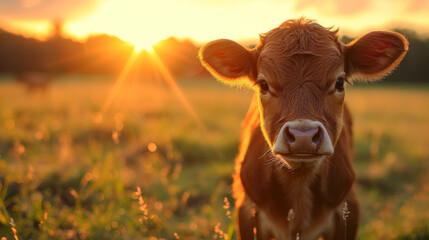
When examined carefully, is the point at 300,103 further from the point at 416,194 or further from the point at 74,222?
the point at 416,194

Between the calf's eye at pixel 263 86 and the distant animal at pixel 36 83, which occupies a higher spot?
the calf's eye at pixel 263 86

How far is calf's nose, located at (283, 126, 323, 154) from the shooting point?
231 centimetres

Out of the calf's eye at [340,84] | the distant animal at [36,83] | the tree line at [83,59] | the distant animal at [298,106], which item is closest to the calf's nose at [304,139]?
the distant animal at [298,106]

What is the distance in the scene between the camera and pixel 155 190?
5.07 meters

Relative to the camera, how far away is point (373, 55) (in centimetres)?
308

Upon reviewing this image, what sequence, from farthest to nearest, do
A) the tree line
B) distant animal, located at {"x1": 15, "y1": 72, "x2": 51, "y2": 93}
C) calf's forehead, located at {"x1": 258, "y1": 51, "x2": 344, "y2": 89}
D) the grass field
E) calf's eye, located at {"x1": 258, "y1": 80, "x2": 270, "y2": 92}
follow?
1. the tree line
2. distant animal, located at {"x1": 15, "y1": 72, "x2": 51, "y2": 93}
3. the grass field
4. calf's eye, located at {"x1": 258, "y1": 80, "x2": 270, "y2": 92}
5. calf's forehead, located at {"x1": 258, "y1": 51, "x2": 344, "y2": 89}

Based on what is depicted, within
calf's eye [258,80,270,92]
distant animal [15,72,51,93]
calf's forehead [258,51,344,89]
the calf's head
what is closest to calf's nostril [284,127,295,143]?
the calf's head

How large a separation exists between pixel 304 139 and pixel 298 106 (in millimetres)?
319

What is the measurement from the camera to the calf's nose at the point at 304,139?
2314 mm

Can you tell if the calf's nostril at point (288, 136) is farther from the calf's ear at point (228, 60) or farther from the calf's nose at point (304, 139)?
the calf's ear at point (228, 60)

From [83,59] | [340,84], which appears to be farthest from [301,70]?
[83,59]

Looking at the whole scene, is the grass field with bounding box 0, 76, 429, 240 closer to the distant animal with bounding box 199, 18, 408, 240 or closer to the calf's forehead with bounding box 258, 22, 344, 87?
the distant animal with bounding box 199, 18, 408, 240

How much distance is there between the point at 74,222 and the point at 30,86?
21.5 meters

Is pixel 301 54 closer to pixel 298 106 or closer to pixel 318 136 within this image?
pixel 298 106
